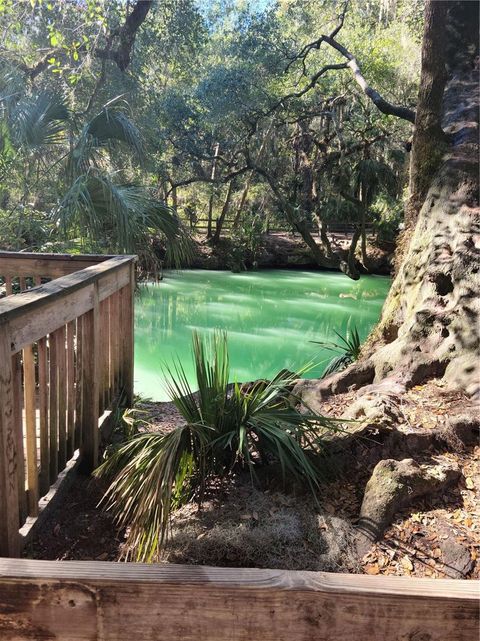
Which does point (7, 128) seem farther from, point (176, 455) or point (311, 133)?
point (311, 133)

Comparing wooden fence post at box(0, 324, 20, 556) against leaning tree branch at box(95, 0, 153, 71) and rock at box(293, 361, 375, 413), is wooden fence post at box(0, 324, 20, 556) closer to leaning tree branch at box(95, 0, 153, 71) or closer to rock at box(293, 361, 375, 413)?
rock at box(293, 361, 375, 413)

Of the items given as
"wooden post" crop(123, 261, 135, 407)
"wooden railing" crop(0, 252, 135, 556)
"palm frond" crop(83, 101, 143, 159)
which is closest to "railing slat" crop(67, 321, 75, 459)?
"wooden railing" crop(0, 252, 135, 556)

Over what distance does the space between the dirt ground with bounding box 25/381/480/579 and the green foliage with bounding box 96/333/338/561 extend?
91 mm

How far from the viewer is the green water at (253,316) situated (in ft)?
29.4

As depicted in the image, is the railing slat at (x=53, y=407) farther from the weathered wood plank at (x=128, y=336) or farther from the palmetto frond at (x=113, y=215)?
the palmetto frond at (x=113, y=215)

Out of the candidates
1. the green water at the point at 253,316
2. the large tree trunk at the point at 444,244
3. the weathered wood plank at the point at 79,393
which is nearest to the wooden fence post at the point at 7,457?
the weathered wood plank at the point at 79,393

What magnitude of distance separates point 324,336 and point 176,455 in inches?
371

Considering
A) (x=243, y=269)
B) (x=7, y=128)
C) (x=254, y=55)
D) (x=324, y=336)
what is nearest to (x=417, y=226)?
(x=7, y=128)

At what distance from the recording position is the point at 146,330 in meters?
11.4

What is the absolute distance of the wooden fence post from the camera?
5.61ft

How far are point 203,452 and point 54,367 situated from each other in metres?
0.75

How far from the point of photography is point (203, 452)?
2.40 metres

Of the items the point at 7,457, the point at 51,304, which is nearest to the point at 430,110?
the point at 51,304

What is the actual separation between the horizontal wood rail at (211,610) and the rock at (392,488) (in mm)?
1015
